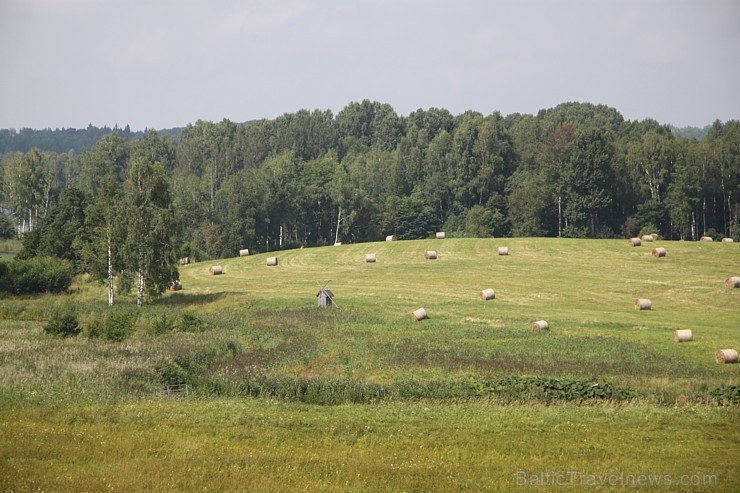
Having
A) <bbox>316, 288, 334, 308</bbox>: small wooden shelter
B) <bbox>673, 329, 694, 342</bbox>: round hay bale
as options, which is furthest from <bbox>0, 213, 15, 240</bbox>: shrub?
<bbox>673, 329, 694, 342</bbox>: round hay bale

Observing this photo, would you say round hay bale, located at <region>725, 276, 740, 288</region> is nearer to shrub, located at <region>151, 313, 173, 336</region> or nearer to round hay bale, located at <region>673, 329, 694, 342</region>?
round hay bale, located at <region>673, 329, 694, 342</region>

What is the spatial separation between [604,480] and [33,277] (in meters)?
61.9

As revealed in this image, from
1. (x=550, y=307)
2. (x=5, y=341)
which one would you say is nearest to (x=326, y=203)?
(x=550, y=307)

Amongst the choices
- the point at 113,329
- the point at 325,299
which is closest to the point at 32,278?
the point at 113,329

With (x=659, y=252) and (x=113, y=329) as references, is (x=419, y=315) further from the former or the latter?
(x=659, y=252)

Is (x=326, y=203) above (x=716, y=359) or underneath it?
above

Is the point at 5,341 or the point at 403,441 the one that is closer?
the point at 403,441

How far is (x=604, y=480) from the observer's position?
21797 mm

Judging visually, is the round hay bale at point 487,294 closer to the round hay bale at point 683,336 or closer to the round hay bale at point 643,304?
the round hay bale at point 643,304

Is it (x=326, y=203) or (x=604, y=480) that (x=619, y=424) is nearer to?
(x=604, y=480)

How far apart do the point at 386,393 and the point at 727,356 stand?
19.0 m

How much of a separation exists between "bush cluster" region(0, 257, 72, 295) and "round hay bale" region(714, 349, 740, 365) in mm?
57914

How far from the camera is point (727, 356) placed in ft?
129

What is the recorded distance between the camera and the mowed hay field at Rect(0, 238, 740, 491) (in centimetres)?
2238
